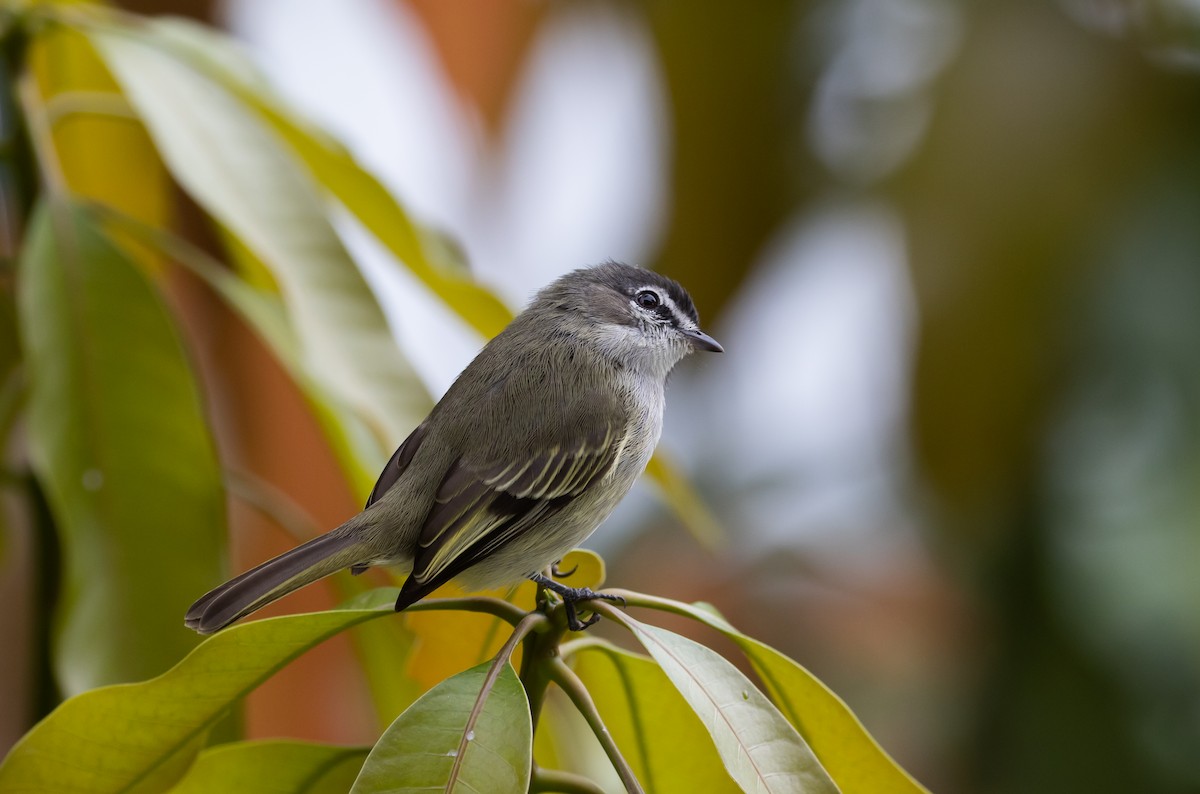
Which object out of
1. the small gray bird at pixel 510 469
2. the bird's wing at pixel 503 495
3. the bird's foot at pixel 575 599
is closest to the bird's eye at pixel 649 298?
the small gray bird at pixel 510 469

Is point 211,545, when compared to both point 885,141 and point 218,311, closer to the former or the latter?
point 218,311

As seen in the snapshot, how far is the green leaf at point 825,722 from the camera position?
1.02m

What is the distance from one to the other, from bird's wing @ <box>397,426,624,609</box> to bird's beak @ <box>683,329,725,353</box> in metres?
0.35

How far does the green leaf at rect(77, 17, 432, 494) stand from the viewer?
1.33m

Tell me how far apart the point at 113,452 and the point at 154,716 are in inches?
18.4

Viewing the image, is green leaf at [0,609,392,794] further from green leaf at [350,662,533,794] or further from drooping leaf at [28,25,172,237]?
drooping leaf at [28,25,172,237]

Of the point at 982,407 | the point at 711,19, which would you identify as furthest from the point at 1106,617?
the point at 711,19

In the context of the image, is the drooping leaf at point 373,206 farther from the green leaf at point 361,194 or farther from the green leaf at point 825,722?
the green leaf at point 825,722

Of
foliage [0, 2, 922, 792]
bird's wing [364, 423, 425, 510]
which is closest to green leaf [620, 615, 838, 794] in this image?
foliage [0, 2, 922, 792]

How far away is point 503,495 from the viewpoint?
1274 mm

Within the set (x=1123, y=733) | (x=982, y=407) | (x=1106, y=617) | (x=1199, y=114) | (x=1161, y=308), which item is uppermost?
(x=1199, y=114)

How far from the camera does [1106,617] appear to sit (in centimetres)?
277

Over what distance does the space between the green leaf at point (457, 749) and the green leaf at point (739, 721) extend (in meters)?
0.12

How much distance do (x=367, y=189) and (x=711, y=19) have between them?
1.71 m
